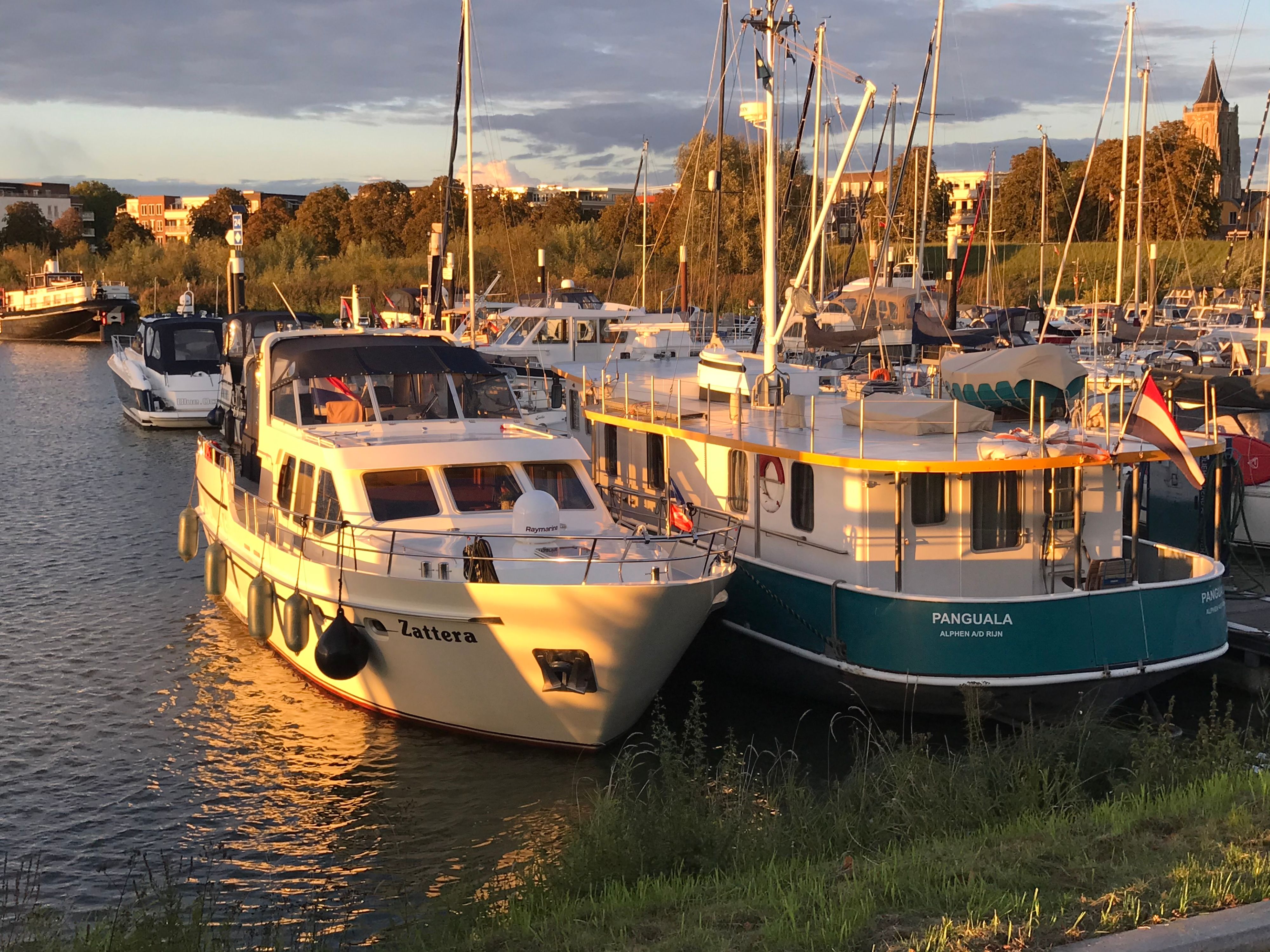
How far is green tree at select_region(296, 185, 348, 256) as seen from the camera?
333 feet

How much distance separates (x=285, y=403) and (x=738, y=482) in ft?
19.3

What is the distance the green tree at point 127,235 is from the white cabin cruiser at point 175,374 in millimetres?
61375

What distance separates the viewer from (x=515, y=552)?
516 inches

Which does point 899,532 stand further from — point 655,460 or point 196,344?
point 196,344

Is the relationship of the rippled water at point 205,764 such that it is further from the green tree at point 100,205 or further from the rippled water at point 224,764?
the green tree at point 100,205

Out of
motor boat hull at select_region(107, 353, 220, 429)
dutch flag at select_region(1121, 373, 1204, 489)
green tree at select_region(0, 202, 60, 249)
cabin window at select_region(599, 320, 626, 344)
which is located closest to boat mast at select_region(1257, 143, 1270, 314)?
cabin window at select_region(599, 320, 626, 344)

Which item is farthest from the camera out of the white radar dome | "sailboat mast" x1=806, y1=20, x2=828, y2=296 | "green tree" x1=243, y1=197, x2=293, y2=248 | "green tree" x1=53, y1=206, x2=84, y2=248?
"green tree" x1=53, y1=206, x2=84, y2=248

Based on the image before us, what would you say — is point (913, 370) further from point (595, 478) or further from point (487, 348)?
point (487, 348)

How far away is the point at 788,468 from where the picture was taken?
14.6m

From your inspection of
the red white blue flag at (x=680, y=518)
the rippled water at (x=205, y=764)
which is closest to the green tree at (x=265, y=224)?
the rippled water at (x=205, y=764)

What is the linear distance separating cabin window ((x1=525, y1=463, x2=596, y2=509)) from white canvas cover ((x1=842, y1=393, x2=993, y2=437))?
3.28 meters

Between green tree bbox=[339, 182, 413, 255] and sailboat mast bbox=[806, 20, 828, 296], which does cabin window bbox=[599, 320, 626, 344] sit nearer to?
sailboat mast bbox=[806, 20, 828, 296]

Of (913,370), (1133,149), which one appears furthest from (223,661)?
(1133,149)

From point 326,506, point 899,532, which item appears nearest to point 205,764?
point 326,506
